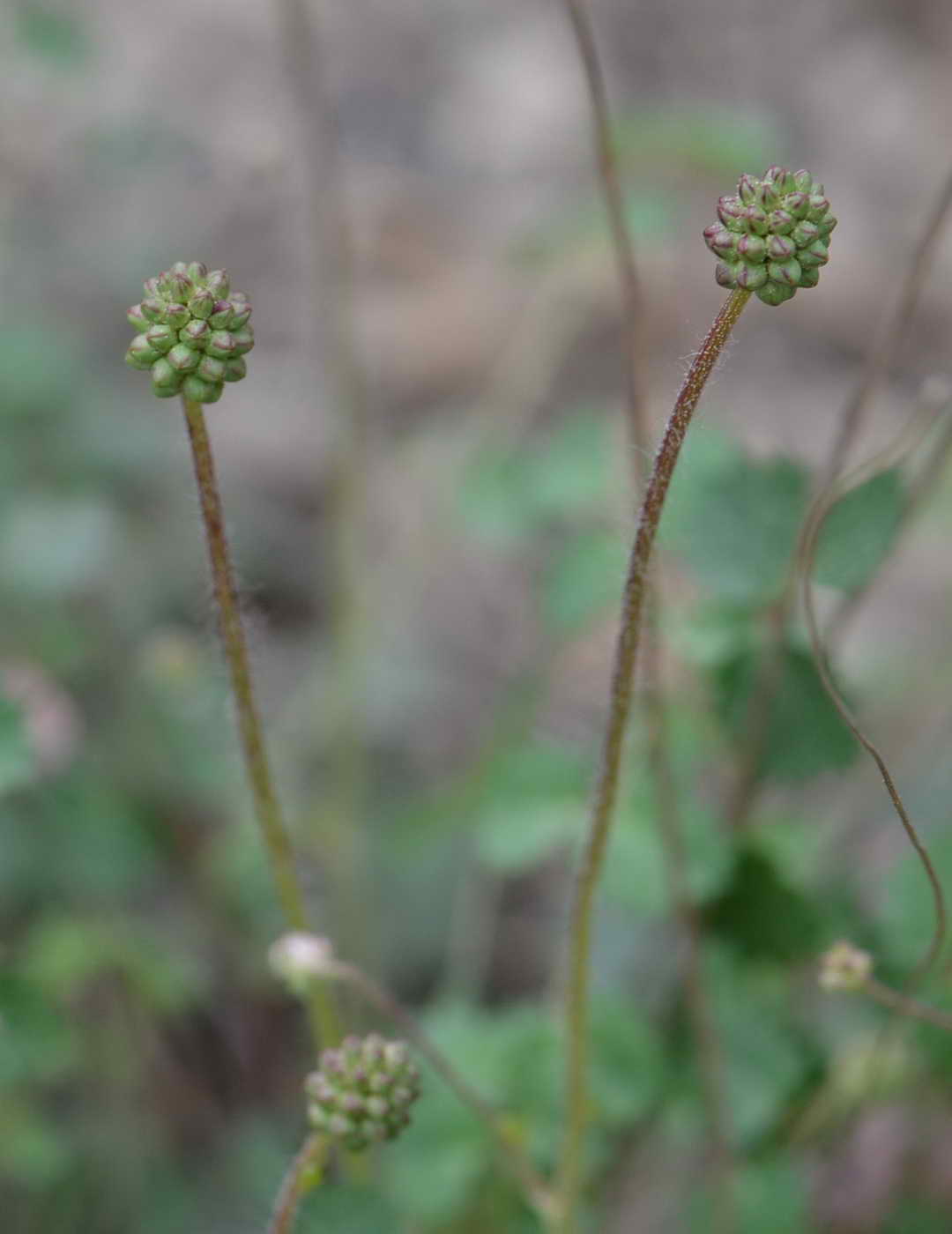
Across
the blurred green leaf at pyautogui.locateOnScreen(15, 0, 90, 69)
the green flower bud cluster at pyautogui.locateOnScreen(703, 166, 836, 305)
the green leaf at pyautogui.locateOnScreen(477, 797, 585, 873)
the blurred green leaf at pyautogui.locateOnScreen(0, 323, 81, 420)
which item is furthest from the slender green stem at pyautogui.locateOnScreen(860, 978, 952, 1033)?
the blurred green leaf at pyautogui.locateOnScreen(15, 0, 90, 69)

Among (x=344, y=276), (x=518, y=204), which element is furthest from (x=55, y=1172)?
(x=518, y=204)

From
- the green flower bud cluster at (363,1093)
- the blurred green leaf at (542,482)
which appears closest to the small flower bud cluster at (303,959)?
the green flower bud cluster at (363,1093)

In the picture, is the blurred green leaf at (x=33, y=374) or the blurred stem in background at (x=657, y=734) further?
the blurred green leaf at (x=33, y=374)

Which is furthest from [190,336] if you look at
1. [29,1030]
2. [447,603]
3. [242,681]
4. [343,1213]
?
[447,603]

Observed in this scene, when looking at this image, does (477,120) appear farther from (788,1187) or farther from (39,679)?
(788,1187)

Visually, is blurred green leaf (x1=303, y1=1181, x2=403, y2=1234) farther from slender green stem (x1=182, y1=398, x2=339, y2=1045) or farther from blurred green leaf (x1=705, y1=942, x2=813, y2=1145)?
blurred green leaf (x1=705, y1=942, x2=813, y2=1145)

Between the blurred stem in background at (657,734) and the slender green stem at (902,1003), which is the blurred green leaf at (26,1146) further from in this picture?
the slender green stem at (902,1003)
